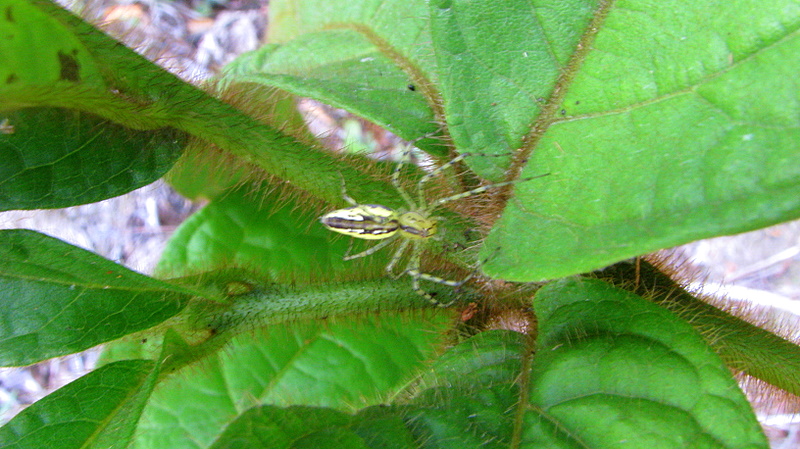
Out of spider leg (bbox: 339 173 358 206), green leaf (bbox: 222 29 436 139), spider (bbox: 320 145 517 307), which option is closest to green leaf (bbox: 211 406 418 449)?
spider (bbox: 320 145 517 307)

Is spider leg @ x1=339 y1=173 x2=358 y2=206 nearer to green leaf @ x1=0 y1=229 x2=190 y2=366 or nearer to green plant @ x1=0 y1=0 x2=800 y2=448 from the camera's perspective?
green plant @ x1=0 y1=0 x2=800 y2=448

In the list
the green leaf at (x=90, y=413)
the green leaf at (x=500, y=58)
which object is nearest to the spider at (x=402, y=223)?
the green leaf at (x=500, y=58)

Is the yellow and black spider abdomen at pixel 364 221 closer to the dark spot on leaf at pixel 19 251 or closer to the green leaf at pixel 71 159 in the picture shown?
the green leaf at pixel 71 159

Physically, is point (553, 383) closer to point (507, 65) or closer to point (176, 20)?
point (507, 65)

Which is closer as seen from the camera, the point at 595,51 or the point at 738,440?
the point at 738,440

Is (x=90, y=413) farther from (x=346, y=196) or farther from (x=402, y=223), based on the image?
(x=402, y=223)

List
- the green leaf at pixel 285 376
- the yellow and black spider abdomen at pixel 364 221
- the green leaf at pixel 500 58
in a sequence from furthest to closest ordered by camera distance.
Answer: the green leaf at pixel 285 376, the yellow and black spider abdomen at pixel 364 221, the green leaf at pixel 500 58

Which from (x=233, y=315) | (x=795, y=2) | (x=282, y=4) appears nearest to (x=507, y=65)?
(x=795, y=2)
